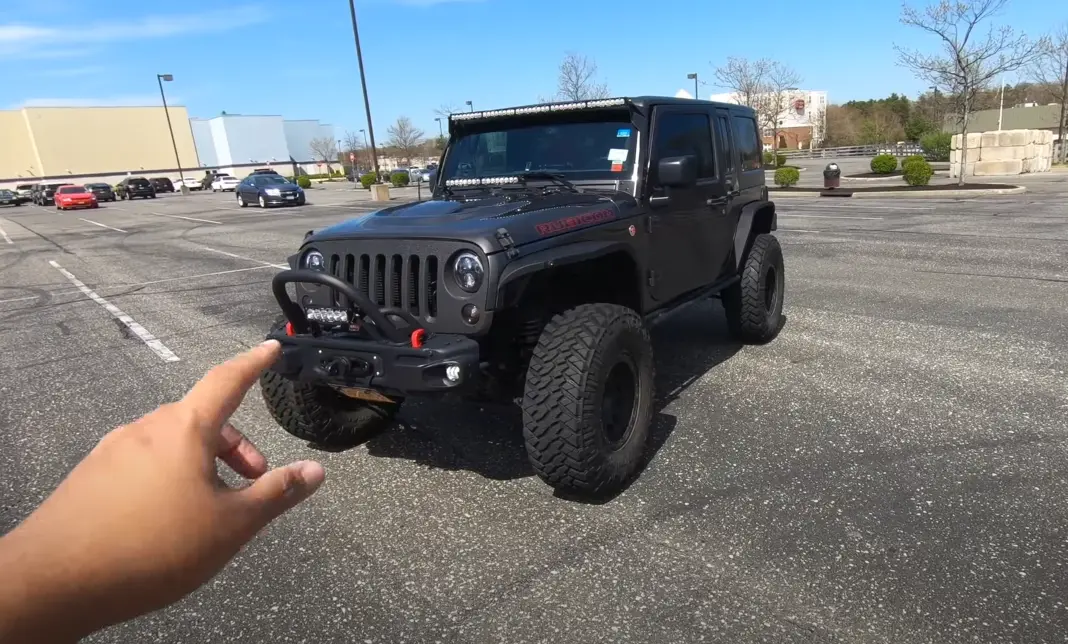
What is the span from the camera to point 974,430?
376 cm

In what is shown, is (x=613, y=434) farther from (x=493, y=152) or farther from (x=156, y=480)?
(x=156, y=480)

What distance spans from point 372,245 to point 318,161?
339ft

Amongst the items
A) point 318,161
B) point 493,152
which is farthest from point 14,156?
point 493,152

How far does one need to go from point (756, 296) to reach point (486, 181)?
2.29 m

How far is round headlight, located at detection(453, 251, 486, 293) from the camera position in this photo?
3016 millimetres

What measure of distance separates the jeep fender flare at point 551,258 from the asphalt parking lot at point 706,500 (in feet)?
3.53

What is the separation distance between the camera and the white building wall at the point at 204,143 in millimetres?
91750

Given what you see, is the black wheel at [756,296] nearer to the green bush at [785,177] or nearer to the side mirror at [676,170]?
the side mirror at [676,170]

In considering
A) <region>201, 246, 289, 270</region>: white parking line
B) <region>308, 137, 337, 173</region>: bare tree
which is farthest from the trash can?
<region>308, 137, 337, 173</region>: bare tree

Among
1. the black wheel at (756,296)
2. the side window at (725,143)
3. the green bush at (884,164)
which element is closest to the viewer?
the side window at (725,143)

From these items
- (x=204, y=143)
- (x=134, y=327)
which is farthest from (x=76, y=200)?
(x=204, y=143)

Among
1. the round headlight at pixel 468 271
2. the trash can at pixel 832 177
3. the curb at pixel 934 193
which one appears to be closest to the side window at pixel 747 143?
the round headlight at pixel 468 271

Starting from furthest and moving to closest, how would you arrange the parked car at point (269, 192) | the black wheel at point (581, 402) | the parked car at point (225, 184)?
the parked car at point (225, 184)
the parked car at point (269, 192)
the black wheel at point (581, 402)

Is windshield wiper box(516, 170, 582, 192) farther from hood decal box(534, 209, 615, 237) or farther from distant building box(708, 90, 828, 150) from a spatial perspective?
distant building box(708, 90, 828, 150)
